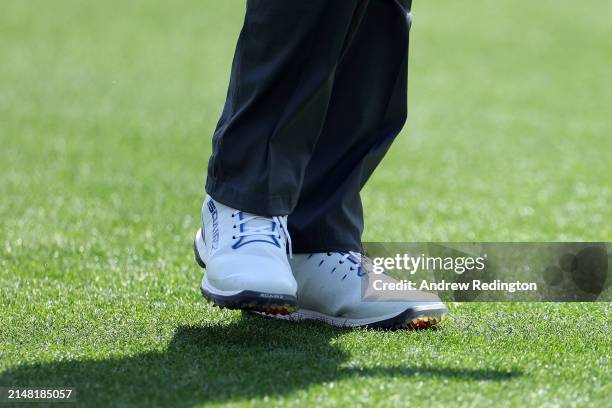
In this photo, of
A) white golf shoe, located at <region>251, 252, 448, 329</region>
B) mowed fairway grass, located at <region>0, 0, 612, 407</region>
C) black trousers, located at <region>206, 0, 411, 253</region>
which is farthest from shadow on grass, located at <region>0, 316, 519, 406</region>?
black trousers, located at <region>206, 0, 411, 253</region>

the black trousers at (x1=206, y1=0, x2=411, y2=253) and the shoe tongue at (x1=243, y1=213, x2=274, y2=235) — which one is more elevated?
the black trousers at (x1=206, y1=0, x2=411, y2=253)

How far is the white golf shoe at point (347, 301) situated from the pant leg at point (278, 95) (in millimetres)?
193

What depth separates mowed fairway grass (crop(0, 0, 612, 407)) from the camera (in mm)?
1578

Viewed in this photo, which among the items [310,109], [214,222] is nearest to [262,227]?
[214,222]

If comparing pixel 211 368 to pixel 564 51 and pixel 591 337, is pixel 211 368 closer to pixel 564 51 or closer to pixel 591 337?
pixel 591 337

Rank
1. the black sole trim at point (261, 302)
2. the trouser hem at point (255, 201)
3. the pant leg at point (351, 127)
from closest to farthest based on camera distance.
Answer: the black sole trim at point (261, 302) < the trouser hem at point (255, 201) < the pant leg at point (351, 127)

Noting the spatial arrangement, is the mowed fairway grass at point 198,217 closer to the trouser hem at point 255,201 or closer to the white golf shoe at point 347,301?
the white golf shoe at point 347,301

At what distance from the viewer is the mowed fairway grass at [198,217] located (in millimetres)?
1578

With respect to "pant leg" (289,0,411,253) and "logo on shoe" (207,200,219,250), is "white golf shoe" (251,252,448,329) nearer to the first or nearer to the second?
"pant leg" (289,0,411,253)

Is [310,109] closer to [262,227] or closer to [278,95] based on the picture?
[278,95]

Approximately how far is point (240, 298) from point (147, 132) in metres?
3.41

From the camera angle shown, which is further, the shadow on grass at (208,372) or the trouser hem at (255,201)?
the trouser hem at (255,201)

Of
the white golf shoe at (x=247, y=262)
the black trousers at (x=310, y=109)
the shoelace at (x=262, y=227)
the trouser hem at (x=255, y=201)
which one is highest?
the black trousers at (x=310, y=109)

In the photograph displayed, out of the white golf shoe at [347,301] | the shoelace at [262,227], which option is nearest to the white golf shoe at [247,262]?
the shoelace at [262,227]
